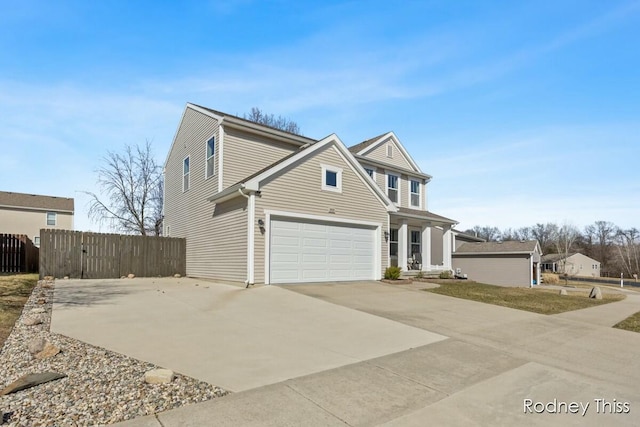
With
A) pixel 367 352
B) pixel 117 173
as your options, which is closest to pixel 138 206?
pixel 117 173

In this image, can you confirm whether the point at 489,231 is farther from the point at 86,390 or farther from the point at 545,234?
the point at 86,390

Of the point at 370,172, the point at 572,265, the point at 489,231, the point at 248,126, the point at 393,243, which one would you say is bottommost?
the point at 572,265

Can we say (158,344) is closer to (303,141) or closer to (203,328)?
(203,328)

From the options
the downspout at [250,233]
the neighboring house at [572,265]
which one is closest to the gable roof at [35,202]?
the downspout at [250,233]

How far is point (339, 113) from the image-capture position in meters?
17.1

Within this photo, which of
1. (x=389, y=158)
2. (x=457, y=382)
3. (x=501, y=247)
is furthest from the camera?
(x=501, y=247)

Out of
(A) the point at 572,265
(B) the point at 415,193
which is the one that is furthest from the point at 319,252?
(A) the point at 572,265

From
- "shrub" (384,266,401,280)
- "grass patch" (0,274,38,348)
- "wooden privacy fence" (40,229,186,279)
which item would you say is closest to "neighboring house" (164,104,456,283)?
"shrub" (384,266,401,280)

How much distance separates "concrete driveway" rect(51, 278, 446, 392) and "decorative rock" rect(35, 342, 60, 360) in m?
0.60

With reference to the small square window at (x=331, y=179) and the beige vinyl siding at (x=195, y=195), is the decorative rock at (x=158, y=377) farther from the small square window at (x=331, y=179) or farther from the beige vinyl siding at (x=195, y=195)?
the small square window at (x=331, y=179)

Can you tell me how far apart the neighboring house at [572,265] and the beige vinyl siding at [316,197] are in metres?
45.0

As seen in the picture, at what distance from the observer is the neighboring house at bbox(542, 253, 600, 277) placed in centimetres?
5409

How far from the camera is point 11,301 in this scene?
345 inches

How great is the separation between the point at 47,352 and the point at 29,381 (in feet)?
3.71
